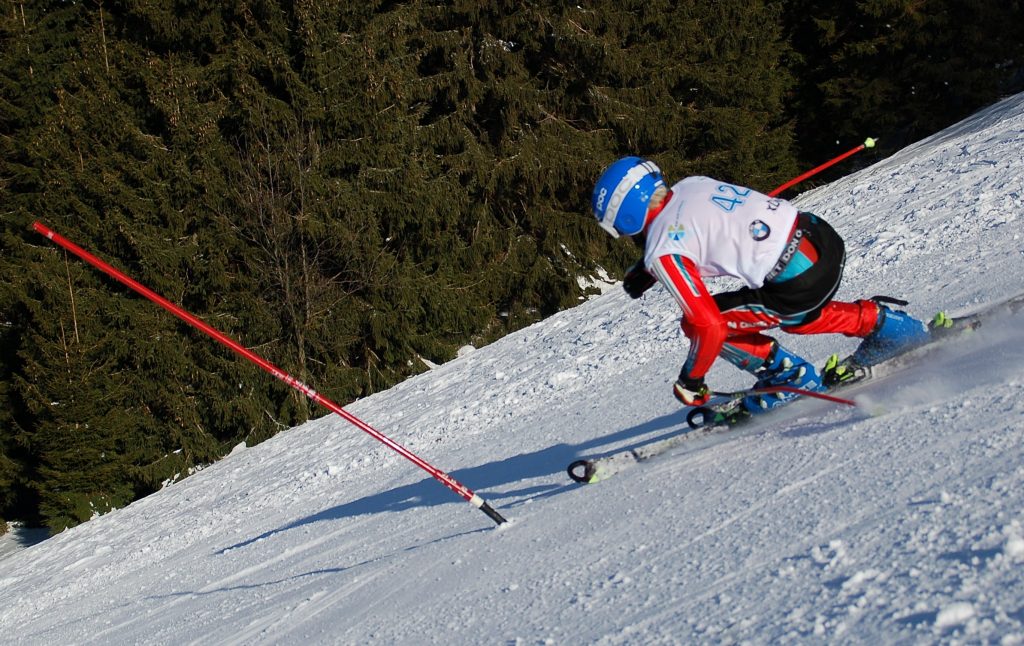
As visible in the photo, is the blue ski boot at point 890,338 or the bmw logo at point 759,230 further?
the blue ski boot at point 890,338

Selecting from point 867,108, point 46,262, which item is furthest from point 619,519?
point 867,108

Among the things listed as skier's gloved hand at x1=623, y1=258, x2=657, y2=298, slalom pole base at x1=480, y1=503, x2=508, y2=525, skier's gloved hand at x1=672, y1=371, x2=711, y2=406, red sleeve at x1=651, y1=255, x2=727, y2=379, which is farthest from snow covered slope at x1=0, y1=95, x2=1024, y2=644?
skier's gloved hand at x1=623, y1=258, x2=657, y2=298

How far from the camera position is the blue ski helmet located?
420cm

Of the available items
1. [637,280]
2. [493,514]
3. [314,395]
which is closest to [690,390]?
[637,280]

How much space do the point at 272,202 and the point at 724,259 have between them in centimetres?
1646

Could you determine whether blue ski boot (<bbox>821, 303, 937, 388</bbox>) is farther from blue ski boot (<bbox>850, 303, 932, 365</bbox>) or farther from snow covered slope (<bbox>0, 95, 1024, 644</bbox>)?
snow covered slope (<bbox>0, 95, 1024, 644</bbox>)

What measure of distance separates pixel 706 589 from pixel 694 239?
1.70 meters

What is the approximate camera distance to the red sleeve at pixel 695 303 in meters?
4.11

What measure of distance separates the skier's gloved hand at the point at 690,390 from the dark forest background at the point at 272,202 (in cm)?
1615

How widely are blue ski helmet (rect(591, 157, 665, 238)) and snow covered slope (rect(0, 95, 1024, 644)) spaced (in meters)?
1.16

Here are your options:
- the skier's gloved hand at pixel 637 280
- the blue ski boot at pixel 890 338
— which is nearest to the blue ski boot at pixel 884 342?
the blue ski boot at pixel 890 338

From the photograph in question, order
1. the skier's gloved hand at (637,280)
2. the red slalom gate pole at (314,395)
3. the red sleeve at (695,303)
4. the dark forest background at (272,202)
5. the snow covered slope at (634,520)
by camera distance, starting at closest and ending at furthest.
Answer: the snow covered slope at (634,520) → the red sleeve at (695,303) → the skier's gloved hand at (637,280) → the red slalom gate pole at (314,395) → the dark forest background at (272,202)

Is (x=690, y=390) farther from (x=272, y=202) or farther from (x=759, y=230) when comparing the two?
(x=272, y=202)

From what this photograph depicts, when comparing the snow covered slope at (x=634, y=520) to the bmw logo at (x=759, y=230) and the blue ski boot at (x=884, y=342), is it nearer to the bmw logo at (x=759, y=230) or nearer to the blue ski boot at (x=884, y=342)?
the blue ski boot at (x=884, y=342)
